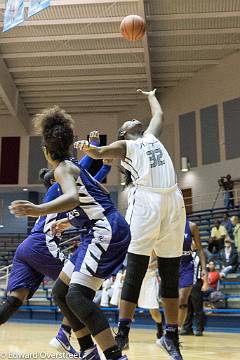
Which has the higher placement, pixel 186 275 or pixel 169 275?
pixel 169 275

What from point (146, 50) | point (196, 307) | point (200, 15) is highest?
point (200, 15)

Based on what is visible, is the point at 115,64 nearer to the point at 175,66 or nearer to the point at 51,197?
the point at 175,66

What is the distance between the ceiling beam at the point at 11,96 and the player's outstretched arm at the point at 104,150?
15594mm

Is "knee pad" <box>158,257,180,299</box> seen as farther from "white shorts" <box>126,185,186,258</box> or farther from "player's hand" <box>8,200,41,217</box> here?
"player's hand" <box>8,200,41,217</box>

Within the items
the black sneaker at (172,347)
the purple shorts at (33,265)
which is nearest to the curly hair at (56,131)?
the purple shorts at (33,265)

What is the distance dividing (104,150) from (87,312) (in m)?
1.15

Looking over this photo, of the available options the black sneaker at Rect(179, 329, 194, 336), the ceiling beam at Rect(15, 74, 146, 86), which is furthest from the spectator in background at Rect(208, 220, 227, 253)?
the ceiling beam at Rect(15, 74, 146, 86)

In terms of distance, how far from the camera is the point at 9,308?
3.72 metres

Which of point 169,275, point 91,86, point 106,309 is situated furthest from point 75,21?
point 169,275

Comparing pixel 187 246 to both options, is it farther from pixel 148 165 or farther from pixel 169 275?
pixel 148 165

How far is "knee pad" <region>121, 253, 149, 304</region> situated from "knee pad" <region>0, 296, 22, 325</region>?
1029 mm

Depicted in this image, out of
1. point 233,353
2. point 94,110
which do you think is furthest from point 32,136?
point 233,353

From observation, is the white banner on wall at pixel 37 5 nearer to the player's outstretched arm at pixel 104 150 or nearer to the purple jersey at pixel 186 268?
the purple jersey at pixel 186 268

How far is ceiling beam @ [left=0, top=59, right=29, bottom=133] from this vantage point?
1819 centimetres
